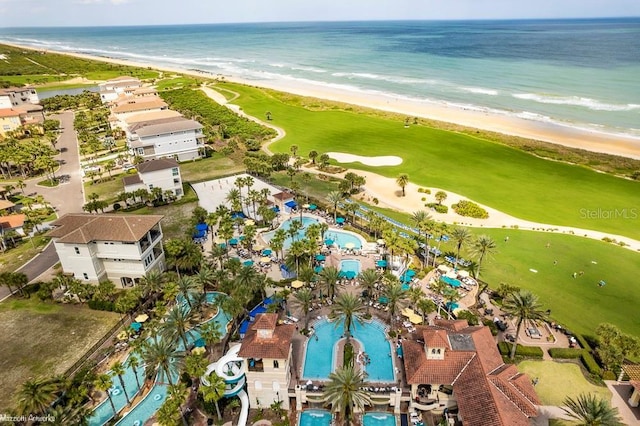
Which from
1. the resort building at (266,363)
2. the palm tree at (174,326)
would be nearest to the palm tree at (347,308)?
the resort building at (266,363)

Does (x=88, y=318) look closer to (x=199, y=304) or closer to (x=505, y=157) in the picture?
(x=199, y=304)

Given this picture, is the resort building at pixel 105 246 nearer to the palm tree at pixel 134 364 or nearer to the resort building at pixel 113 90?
the palm tree at pixel 134 364

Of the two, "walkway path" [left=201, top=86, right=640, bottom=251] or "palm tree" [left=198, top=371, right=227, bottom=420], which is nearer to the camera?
"palm tree" [left=198, top=371, right=227, bottom=420]

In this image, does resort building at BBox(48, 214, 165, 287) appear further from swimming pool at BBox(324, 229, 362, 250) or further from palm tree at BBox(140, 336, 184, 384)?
swimming pool at BBox(324, 229, 362, 250)

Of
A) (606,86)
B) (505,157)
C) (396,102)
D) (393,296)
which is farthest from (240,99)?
(606,86)

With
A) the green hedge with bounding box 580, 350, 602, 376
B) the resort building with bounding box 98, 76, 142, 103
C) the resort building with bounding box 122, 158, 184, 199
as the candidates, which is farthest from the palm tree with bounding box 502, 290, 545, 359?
the resort building with bounding box 98, 76, 142, 103

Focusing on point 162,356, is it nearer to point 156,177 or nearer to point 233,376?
point 233,376
